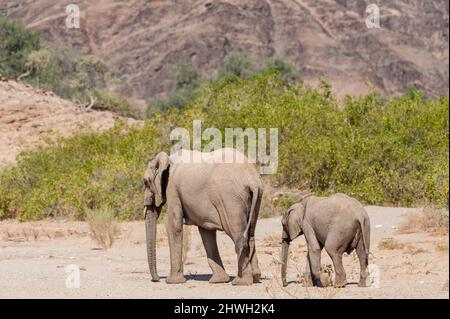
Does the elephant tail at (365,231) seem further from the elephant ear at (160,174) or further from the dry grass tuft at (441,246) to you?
the elephant ear at (160,174)

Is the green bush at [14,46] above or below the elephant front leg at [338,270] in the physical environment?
below

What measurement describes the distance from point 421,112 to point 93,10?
8698 centimetres

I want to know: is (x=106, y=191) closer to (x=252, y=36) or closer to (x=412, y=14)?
(x=252, y=36)

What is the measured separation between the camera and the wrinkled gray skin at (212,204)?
421 inches

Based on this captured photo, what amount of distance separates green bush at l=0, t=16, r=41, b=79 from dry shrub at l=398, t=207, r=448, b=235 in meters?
38.5

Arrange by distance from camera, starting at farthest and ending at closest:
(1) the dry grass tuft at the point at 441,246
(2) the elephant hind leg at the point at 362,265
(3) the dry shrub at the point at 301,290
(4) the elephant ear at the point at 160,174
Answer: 1. (1) the dry grass tuft at the point at 441,246
2. (4) the elephant ear at the point at 160,174
3. (2) the elephant hind leg at the point at 362,265
4. (3) the dry shrub at the point at 301,290

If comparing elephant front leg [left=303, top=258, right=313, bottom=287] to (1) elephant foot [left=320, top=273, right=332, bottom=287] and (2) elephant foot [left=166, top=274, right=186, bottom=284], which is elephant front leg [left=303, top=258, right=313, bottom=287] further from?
(2) elephant foot [left=166, top=274, right=186, bottom=284]

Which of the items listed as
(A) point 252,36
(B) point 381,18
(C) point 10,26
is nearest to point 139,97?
(A) point 252,36

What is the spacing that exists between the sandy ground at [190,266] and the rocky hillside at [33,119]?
12494mm

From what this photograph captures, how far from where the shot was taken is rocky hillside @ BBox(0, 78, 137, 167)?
108 feet

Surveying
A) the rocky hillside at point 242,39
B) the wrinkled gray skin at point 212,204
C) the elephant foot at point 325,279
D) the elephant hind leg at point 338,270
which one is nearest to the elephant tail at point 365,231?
the elephant hind leg at point 338,270

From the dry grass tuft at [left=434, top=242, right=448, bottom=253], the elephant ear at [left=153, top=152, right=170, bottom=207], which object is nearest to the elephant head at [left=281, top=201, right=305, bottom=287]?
the elephant ear at [left=153, top=152, right=170, bottom=207]

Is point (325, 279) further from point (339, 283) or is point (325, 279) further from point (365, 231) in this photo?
point (365, 231)

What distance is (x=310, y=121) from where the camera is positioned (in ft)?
81.7
